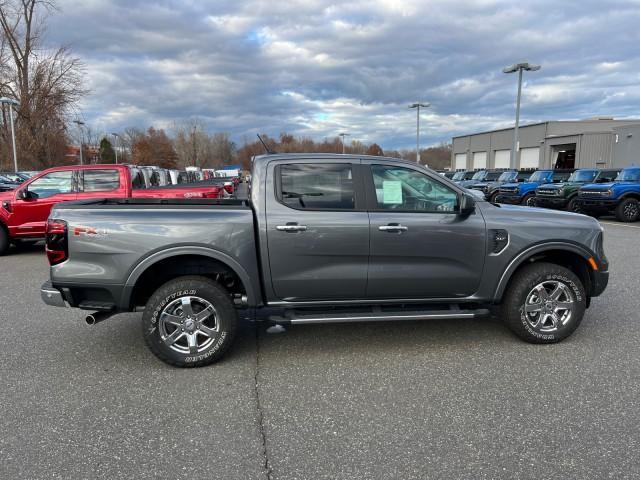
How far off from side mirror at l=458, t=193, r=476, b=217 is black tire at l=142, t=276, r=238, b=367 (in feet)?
7.41

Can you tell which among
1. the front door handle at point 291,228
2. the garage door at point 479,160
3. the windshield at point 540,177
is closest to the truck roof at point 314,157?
the front door handle at point 291,228

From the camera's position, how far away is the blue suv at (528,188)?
19.8m

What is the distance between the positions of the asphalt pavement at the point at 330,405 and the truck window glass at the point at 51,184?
5190 millimetres

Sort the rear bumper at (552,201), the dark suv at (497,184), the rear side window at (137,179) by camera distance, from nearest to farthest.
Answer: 1. the rear side window at (137,179)
2. the rear bumper at (552,201)
3. the dark suv at (497,184)

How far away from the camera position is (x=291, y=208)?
4.02 metres

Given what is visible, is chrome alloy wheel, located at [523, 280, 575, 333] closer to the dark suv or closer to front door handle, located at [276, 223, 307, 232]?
front door handle, located at [276, 223, 307, 232]

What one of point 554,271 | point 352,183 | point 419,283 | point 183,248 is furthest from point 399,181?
point 183,248

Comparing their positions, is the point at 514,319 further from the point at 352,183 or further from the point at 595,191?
the point at 595,191

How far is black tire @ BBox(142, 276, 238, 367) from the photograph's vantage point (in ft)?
12.5

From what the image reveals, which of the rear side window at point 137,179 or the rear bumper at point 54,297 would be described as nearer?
the rear bumper at point 54,297

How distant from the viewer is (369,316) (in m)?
4.02

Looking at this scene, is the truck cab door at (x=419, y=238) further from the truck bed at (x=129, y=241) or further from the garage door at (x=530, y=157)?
the garage door at (x=530, y=157)

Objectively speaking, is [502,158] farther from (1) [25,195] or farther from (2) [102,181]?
(1) [25,195]

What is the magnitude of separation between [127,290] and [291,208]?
1.57 metres
